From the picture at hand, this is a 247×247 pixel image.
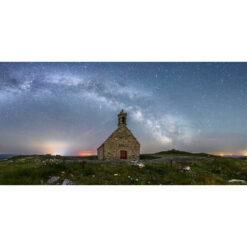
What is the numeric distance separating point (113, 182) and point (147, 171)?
2285 millimetres

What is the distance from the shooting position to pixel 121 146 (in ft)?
52.3

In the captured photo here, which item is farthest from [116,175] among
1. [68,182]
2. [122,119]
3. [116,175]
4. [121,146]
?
[122,119]

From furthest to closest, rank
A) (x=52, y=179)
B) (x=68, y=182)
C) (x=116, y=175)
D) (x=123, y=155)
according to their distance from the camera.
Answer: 1. (x=123, y=155)
2. (x=116, y=175)
3. (x=52, y=179)
4. (x=68, y=182)

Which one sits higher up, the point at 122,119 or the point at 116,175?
the point at 122,119

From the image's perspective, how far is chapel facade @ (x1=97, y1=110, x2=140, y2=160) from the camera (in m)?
15.4

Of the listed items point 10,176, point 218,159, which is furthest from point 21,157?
point 218,159

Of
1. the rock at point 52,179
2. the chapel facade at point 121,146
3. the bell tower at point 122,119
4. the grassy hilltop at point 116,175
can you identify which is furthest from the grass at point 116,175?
the bell tower at point 122,119

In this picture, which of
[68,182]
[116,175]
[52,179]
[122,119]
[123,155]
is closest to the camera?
[68,182]

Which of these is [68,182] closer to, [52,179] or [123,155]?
[52,179]

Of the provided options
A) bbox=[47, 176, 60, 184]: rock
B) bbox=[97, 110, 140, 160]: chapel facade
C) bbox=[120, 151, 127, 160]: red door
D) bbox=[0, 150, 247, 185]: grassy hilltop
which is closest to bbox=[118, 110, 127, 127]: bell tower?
bbox=[97, 110, 140, 160]: chapel facade

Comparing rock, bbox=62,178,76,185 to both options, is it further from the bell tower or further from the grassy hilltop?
the bell tower

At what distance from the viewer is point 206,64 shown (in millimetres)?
9703
